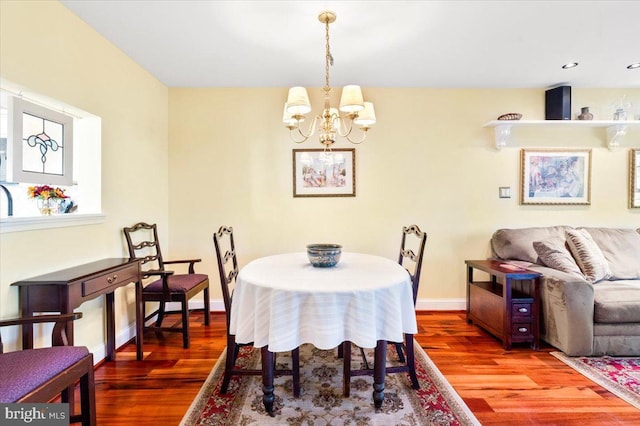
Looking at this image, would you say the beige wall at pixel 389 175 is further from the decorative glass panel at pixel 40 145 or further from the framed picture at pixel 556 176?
the decorative glass panel at pixel 40 145

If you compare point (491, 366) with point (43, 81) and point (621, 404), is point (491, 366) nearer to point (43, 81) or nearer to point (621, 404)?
point (621, 404)

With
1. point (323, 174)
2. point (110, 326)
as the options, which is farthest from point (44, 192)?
point (323, 174)

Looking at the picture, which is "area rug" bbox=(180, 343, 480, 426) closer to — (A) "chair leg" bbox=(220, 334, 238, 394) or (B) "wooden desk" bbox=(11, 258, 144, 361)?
(A) "chair leg" bbox=(220, 334, 238, 394)

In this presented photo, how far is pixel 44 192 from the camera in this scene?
216 centimetres

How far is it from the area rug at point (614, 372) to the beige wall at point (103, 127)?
3.57 meters

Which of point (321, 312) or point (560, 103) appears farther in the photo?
point (560, 103)

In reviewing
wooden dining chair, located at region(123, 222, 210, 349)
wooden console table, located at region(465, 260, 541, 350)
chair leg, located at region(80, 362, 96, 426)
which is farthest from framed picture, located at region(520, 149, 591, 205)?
chair leg, located at region(80, 362, 96, 426)

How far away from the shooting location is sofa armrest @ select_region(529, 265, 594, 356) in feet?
8.13

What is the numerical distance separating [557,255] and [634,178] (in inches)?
67.1

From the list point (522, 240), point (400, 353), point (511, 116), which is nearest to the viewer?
point (400, 353)

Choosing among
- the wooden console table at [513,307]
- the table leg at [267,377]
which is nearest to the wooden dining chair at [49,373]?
the table leg at [267,377]

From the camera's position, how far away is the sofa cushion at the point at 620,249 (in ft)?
9.82

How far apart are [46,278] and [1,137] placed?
0.88 metres

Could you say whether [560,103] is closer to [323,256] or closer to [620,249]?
[620,249]
